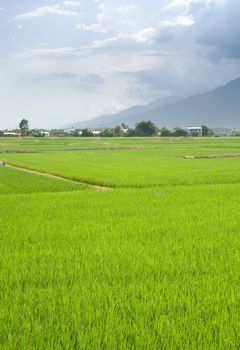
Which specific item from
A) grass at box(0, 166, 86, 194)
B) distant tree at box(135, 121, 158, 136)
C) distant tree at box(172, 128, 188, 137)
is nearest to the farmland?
grass at box(0, 166, 86, 194)

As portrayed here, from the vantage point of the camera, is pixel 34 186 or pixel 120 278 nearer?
pixel 120 278

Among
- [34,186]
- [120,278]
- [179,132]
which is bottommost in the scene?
[34,186]

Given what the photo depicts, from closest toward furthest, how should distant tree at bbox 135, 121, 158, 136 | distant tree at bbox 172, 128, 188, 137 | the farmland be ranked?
the farmland → distant tree at bbox 135, 121, 158, 136 → distant tree at bbox 172, 128, 188, 137

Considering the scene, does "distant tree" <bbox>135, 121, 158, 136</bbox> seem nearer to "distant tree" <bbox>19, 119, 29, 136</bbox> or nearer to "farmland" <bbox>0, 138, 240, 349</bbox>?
"distant tree" <bbox>19, 119, 29, 136</bbox>

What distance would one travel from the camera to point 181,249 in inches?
287

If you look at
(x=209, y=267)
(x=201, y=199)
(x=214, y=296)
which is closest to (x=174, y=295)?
(x=214, y=296)

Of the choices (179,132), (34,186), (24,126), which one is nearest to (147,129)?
(179,132)

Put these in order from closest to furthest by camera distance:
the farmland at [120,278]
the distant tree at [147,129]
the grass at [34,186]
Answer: the farmland at [120,278], the grass at [34,186], the distant tree at [147,129]

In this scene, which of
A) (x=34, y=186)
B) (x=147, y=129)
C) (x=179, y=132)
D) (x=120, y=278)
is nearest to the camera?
(x=120, y=278)

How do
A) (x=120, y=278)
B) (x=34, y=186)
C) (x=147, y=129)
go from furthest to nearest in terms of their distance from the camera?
(x=147, y=129), (x=34, y=186), (x=120, y=278)

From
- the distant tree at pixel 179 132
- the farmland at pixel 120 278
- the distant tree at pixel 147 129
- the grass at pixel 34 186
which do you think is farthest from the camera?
the distant tree at pixel 179 132

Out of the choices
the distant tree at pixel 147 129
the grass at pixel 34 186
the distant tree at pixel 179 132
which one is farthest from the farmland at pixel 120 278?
the distant tree at pixel 179 132

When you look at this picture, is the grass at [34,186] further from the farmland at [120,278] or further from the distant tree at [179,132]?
the distant tree at [179,132]

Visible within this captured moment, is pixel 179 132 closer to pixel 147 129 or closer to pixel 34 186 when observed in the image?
pixel 147 129
